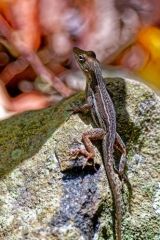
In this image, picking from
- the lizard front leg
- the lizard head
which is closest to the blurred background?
the lizard head

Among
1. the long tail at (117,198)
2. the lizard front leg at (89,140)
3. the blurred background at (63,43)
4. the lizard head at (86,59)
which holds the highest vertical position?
the blurred background at (63,43)

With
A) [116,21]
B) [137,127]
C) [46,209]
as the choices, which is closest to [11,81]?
[116,21]

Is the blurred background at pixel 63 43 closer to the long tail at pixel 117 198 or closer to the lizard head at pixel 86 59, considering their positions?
the lizard head at pixel 86 59

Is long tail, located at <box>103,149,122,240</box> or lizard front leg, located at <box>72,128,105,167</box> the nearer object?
long tail, located at <box>103,149,122,240</box>

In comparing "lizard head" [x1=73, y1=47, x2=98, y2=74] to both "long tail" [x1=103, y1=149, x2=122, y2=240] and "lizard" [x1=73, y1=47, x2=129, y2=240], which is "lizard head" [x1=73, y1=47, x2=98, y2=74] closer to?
"lizard" [x1=73, y1=47, x2=129, y2=240]

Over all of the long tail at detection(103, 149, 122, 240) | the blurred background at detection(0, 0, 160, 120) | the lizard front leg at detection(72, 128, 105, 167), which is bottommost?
the long tail at detection(103, 149, 122, 240)

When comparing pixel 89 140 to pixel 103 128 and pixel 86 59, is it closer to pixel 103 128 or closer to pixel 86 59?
pixel 103 128

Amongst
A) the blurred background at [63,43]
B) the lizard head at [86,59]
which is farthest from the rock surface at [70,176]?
the blurred background at [63,43]
